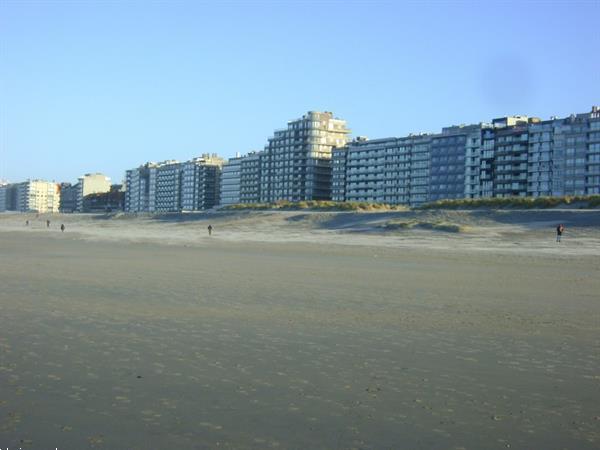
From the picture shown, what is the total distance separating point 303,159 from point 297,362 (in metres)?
137

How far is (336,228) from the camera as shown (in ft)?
188

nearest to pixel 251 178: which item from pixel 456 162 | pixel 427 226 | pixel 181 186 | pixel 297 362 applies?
pixel 181 186

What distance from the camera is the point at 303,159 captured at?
5655 inches

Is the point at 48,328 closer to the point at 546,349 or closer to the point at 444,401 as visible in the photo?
the point at 444,401

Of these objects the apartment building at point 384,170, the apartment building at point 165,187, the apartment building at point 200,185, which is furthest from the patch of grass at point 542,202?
the apartment building at point 165,187

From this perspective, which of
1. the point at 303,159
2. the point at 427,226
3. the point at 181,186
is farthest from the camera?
the point at 181,186

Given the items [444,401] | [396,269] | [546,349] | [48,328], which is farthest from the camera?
[396,269]

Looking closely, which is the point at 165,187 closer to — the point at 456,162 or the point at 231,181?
the point at 231,181

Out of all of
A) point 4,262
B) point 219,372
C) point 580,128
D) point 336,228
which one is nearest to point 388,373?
point 219,372

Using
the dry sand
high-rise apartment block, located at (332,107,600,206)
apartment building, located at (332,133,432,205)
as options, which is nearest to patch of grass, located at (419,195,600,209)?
high-rise apartment block, located at (332,107,600,206)

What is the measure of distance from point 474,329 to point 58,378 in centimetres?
622

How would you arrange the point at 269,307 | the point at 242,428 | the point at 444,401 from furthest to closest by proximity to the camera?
the point at 269,307
the point at 444,401
the point at 242,428

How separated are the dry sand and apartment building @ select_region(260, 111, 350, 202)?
4910 inches

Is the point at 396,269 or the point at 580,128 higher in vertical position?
the point at 580,128
